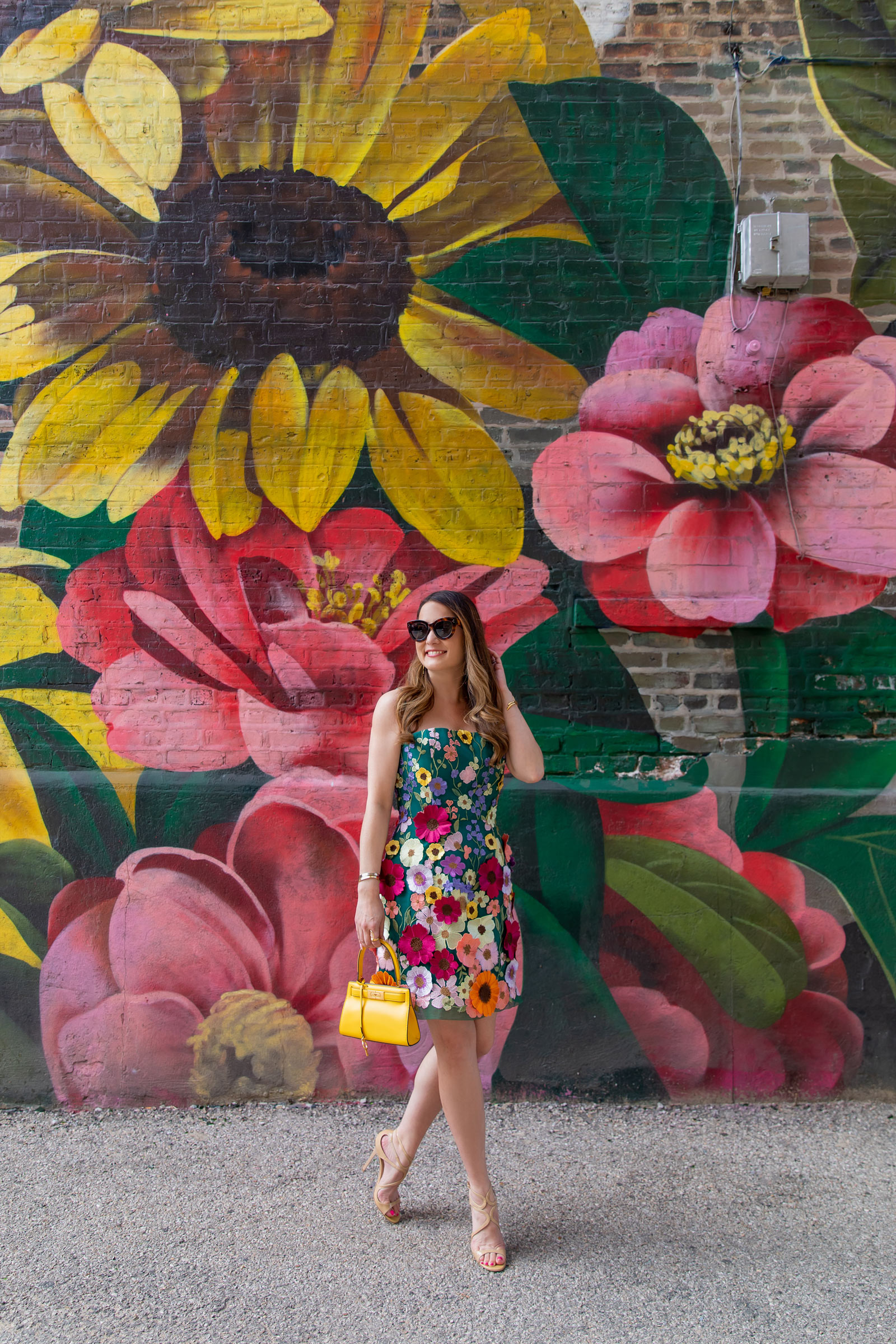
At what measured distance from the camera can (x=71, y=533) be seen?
3.74 metres

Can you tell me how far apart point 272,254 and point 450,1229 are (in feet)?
11.4

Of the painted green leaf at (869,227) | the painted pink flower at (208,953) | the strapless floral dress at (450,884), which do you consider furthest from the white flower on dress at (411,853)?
the painted green leaf at (869,227)

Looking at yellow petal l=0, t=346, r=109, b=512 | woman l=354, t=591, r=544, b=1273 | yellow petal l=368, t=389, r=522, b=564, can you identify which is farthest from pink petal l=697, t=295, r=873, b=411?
yellow petal l=0, t=346, r=109, b=512

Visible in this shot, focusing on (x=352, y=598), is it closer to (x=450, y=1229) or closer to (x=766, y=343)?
(x=766, y=343)

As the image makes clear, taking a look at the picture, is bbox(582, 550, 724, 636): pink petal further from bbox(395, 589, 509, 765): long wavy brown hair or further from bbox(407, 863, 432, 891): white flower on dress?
bbox(407, 863, 432, 891): white flower on dress

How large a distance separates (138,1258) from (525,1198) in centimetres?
113

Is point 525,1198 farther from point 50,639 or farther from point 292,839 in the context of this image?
point 50,639

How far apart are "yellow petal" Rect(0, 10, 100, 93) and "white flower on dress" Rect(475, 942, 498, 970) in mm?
3721

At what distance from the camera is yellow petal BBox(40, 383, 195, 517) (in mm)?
3732

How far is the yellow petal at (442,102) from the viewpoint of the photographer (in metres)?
3.67

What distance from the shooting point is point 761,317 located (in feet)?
12.1

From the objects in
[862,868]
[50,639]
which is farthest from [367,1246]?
[50,639]

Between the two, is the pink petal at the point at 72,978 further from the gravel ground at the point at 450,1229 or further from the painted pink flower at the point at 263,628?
the painted pink flower at the point at 263,628

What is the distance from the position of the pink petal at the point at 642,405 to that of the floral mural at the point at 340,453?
0.01 metres
